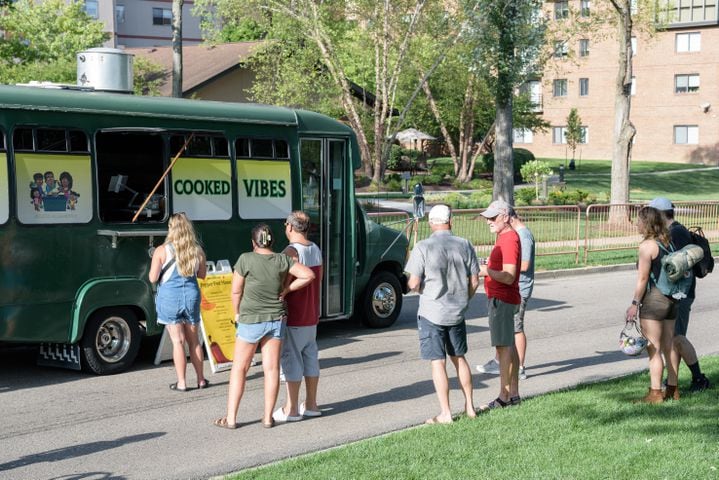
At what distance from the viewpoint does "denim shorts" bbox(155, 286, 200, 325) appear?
385 inches

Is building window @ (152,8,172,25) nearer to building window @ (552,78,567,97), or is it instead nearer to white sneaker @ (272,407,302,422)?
building window @ (552,78,567,97)

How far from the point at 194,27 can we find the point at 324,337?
243ft

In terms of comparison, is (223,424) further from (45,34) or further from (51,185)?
(45,34)

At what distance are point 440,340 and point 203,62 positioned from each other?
39696mm

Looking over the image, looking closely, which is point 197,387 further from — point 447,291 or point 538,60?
point 538,60

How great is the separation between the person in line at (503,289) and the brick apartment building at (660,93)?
189 feet

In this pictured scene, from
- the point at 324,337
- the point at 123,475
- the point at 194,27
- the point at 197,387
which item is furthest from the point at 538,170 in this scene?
the point at 194,27

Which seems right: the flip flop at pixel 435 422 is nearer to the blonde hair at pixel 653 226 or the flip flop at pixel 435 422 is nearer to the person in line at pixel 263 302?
the person in line at pixel 263 302

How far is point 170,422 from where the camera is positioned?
28.6 ft

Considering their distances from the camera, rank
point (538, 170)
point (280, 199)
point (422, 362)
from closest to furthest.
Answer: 1. point (422, 362)
2. point (280, 199)
3. point (538, 170)

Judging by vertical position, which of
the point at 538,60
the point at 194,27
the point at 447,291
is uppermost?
the point at 194,27

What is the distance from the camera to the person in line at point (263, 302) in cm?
809

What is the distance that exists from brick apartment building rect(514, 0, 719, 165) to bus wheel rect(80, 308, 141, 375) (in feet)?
186

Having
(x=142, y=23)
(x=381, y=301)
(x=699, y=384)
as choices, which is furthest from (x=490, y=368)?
(x=142, y=23)
